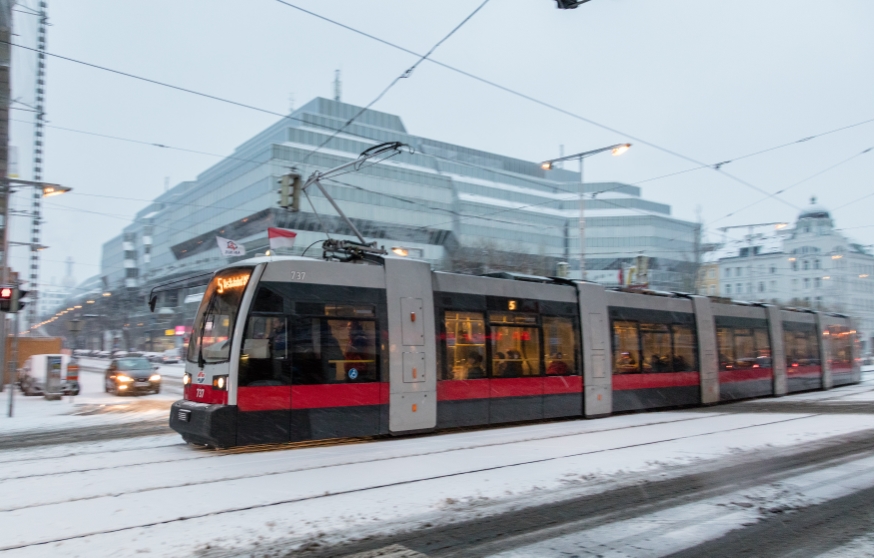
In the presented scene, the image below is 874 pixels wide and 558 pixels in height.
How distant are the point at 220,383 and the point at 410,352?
10.5ft

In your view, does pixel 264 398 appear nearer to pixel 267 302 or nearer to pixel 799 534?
pixel 267 302

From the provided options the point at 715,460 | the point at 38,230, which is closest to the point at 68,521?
the point at 715,460

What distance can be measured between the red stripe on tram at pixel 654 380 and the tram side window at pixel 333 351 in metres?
6.89

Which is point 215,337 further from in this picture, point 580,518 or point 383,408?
point 580,518

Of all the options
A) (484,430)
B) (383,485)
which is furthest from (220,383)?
(484,430)

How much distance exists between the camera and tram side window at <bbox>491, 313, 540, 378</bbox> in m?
12.3

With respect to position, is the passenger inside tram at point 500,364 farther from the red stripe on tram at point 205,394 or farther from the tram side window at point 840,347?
the tram side window at point 840,347

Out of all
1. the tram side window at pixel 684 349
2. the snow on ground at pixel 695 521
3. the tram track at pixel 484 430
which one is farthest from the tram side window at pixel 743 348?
the snow on ground at pixel 695 521

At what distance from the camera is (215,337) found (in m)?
9.80

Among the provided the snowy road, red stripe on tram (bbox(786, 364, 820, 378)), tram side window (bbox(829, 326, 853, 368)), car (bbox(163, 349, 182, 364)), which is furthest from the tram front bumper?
car (bbox(163, 349, 182, 364))

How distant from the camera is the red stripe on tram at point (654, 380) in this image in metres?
15.0

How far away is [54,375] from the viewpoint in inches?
834

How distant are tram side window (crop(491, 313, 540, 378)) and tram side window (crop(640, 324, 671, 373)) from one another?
3956 mm

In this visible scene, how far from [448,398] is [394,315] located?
1.89 m
